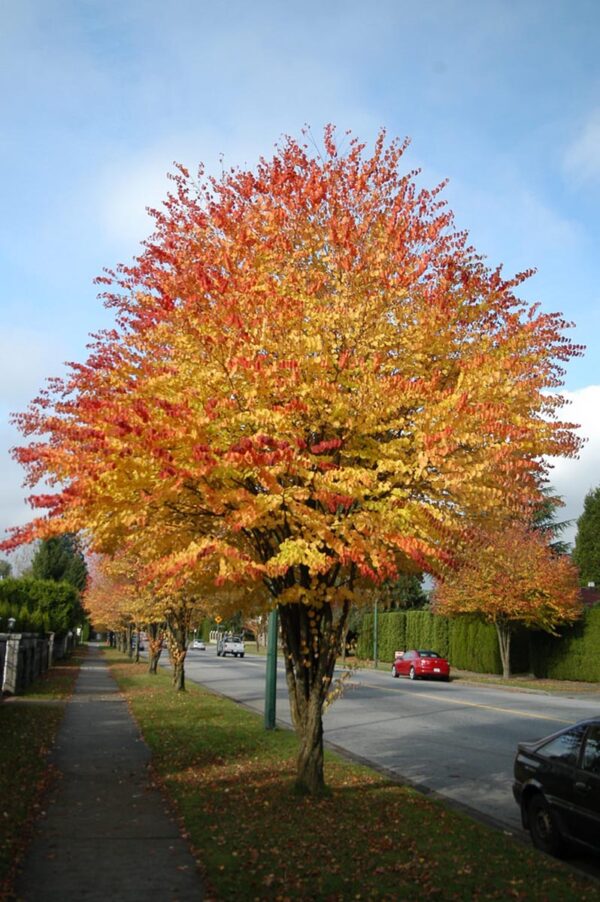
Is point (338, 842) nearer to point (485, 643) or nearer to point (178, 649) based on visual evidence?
point (178, 649)

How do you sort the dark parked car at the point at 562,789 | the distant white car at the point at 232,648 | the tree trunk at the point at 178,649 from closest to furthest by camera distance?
the dark parked car at the point at 562,789, the tree trunk at the point at 178,649, the distant white car at the point at 232,648

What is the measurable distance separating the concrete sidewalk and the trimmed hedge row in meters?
14.8

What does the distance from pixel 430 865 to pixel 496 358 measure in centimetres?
490

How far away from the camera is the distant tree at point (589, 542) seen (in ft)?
172

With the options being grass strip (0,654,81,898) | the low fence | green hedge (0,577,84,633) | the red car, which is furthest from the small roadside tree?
Answer: grass strip (0,654,81,898)

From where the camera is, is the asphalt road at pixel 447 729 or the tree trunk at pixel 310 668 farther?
the asphalt road at pixel 447 729

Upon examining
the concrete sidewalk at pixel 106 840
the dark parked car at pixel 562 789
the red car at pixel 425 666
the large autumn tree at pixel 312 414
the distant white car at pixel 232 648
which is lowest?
the distant white car at pixel 232 648

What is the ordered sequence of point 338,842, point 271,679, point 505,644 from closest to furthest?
point 338,842, point 271,679, point 505,644

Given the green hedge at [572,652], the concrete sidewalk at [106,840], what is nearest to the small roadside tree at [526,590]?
the green hedge at [572,652]

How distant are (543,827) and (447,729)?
9530mm

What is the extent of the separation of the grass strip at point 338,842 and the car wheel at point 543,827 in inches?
10.3

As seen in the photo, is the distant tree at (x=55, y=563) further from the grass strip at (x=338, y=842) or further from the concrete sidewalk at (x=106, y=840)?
the grass strip at (x=338, y=842)

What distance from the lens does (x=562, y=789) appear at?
7449mm

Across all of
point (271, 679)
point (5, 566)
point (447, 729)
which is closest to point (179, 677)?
point (271, 679)
